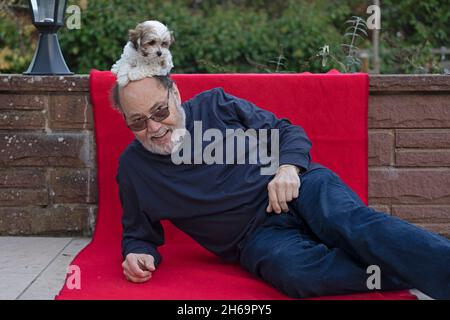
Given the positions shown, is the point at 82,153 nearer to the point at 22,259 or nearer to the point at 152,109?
the point at 22,259

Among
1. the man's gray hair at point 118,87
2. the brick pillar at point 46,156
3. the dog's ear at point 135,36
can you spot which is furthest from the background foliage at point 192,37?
the dog's ear at point 135,36

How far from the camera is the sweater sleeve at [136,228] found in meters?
2.98

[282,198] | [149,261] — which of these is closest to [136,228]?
[149,261]

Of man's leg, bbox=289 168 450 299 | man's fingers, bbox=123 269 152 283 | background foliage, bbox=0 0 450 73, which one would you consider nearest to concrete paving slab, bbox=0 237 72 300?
man's fingers, bbox=123 269 152 283

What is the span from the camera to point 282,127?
10.2 feet

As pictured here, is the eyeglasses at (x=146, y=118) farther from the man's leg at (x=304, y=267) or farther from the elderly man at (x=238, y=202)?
the man's leg at (x=304, y=267)

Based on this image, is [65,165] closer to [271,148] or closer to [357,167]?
[271,148]

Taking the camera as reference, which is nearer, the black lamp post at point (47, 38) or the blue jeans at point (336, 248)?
the blue jeans at point (336, 248)

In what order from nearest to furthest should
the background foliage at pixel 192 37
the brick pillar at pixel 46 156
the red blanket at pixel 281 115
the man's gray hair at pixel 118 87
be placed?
the man's gray hair at pixel 118 87 → the red blanket at pixel 281 115 → the brick pillar at pixel 46 156 → the background foliage at pixel 192 37

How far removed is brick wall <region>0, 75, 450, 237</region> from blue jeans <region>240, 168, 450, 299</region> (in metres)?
0.71

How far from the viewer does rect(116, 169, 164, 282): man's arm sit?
2.90 m

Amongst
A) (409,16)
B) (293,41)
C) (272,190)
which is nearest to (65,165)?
(272,190)

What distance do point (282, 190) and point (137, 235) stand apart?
0.58 m

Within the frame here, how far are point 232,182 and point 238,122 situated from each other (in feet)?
0.85
